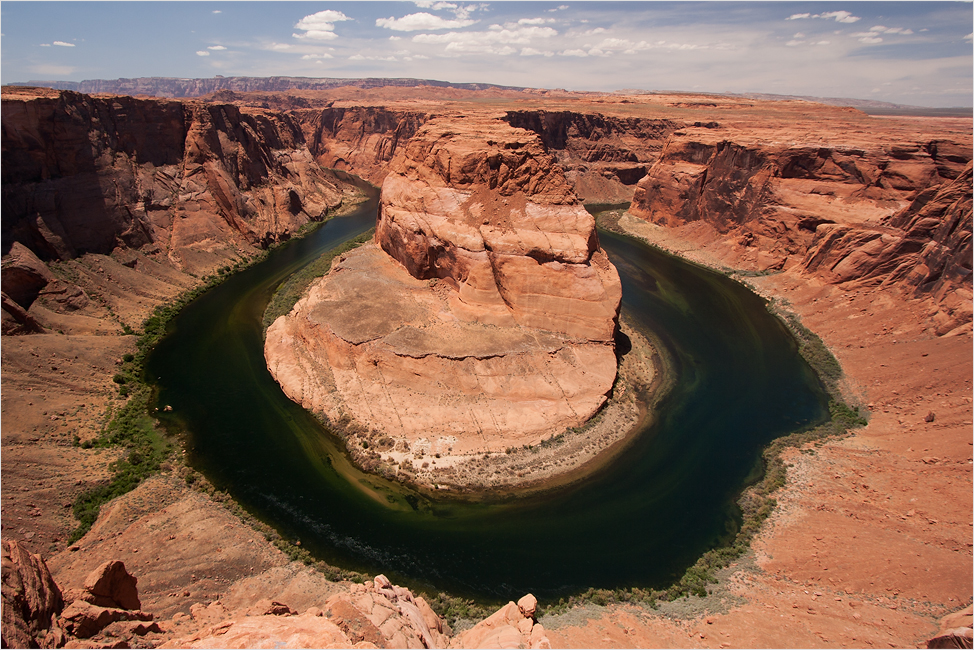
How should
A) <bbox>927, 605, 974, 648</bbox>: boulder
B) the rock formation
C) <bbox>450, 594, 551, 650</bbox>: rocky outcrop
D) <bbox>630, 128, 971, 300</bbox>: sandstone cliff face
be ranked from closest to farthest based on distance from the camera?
<bbox>927, 605, 974, 648</bbox>: boulder < <bbox>450, 594, 551, 650</bbox>: rocky outcrop < the rock formation < <bbox>630, 128, 971, 300</bbox>: sandstone cliff face

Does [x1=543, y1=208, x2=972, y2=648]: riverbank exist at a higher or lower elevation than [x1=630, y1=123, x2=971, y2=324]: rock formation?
lower

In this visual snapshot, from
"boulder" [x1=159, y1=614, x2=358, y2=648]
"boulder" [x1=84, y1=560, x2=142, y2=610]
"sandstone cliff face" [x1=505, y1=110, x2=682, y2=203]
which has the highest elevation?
"sandstone cliff face" [x1=505, y1=110, x2=682, y2=203]

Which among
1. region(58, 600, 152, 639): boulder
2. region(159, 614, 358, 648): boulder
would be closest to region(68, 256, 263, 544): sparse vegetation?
region(58, 600, 152, 639): boulder

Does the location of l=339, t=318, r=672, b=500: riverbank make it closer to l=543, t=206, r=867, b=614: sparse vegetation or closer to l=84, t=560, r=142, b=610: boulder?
l=543, t=206, r=867, b=614: sparse vegetation

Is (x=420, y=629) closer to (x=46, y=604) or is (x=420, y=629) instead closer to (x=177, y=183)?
(x=46, y=604)

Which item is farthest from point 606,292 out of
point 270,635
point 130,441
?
point 130,441

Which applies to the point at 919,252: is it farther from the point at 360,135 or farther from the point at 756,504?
the point at 360,135
